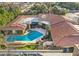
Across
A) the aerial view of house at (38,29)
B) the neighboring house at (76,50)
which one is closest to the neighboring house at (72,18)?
the aerial view of house at (38,29)

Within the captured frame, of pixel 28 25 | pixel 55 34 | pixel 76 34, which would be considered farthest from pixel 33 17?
pixel 76 34

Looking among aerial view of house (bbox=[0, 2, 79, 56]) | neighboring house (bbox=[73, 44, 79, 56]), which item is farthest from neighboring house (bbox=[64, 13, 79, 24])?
neighboring house (bbox=[73, 44, 79, 56])

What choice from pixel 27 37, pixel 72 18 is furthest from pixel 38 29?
pixel 72 18

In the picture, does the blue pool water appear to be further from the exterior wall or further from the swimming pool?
the exterior wall

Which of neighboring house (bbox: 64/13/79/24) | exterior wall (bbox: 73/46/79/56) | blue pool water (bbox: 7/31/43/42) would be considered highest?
neighboring house (bbox: 64/13/79/24)

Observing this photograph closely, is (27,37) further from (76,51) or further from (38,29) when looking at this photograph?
(76,51)

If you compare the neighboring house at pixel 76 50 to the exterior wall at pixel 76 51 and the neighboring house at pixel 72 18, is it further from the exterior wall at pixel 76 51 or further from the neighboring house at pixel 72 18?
the neighboring house at pixel 72 18

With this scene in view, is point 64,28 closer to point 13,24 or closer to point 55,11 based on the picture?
point 55,11

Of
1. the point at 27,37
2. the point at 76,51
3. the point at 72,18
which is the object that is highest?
the point at 72,18
